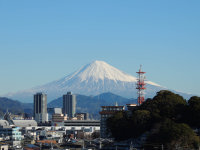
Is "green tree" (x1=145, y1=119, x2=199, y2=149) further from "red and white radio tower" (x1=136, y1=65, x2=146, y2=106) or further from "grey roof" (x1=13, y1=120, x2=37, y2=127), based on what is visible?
"grey roof" (x1=13, y1=120, x2=37, y2=127)

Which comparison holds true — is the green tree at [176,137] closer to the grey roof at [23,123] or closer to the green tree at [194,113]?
the green tree at [194,113]

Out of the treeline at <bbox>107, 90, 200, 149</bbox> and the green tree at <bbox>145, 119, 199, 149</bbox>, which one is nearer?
the green tree at <bbox>145, 119, 199, 149</bbox>

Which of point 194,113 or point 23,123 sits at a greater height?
point 23,123

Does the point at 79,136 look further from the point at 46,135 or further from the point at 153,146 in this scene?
the point at 153,146

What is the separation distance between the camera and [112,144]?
244 feet

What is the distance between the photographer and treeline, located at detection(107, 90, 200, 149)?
61844 millimetres

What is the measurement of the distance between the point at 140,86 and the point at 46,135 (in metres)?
19.9

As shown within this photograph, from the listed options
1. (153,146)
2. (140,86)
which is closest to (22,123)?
(140,86)

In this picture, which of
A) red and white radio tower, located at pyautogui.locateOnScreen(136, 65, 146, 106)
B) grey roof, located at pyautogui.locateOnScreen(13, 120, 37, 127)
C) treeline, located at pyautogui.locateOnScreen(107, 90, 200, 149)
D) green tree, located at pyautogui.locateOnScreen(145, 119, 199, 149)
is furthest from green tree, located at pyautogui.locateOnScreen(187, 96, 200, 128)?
grey roof, located at pyautogui.locateOnScreen(13, 120, 37, 127)

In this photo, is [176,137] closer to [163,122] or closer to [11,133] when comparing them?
[163,122]

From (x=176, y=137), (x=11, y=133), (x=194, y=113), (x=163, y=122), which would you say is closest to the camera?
(x=176, y=137)

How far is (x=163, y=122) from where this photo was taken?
65.4m

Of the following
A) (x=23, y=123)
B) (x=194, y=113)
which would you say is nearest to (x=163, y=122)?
(x=194, y=113)

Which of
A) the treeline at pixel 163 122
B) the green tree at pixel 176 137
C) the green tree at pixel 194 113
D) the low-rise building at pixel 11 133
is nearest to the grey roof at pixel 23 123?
the low-rise building at pixel 11 133
